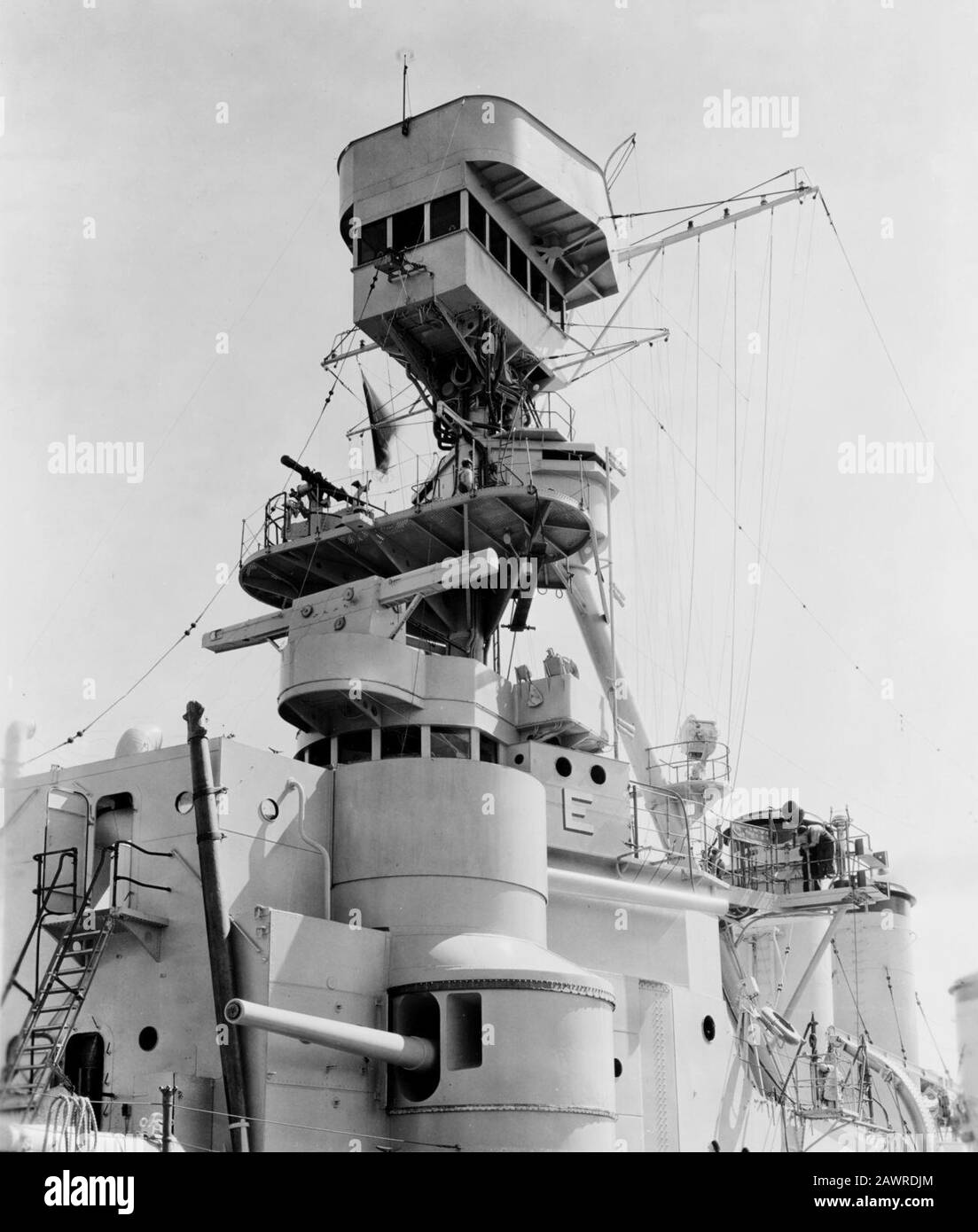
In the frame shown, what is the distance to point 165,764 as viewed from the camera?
17391mm

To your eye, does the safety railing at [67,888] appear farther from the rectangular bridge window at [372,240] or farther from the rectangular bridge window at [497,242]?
the rectangular bridge window at [497,242]

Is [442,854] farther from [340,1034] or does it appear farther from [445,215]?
[445,215]

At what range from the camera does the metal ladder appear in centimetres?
1457

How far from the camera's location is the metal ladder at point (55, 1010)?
14.6m

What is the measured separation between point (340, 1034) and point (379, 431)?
11361 millimetres

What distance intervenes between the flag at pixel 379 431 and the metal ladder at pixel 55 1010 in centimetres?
949

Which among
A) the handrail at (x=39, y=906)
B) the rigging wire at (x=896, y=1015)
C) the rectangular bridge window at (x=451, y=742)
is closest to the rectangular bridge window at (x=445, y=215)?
the rectangular bridge window at (x=451, y=742)

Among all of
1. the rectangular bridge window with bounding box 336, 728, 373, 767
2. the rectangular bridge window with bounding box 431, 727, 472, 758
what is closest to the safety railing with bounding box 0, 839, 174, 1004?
the rectangular bridge window with bounding box 336, 728, 373, 767

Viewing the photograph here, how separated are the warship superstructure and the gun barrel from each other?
0.04m

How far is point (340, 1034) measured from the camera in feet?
50.5

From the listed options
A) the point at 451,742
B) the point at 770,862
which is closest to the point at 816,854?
the point at 770,862
